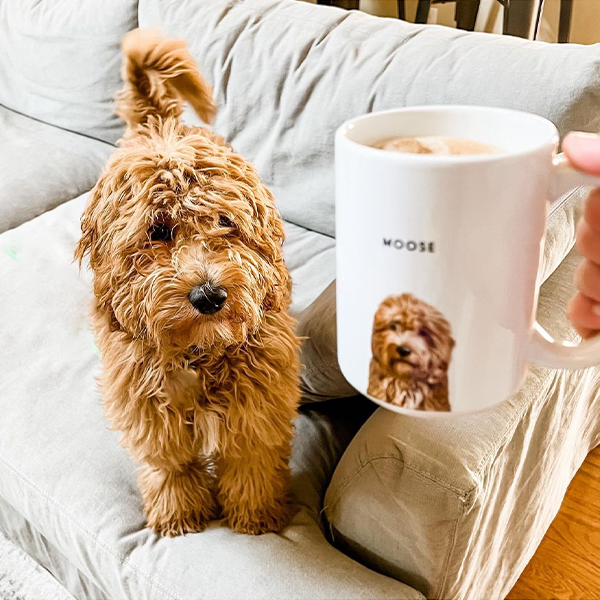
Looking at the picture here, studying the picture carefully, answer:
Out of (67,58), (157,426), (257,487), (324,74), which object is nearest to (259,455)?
(257,487)

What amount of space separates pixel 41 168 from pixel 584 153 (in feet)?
5.70

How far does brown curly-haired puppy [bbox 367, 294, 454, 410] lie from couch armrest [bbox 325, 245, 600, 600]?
281 millimetres

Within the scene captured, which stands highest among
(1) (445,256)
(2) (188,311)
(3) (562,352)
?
(1) (445,256)

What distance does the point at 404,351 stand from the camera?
43cm

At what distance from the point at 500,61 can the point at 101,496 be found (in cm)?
107

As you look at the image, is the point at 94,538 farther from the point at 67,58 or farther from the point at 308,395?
the point at 67,58

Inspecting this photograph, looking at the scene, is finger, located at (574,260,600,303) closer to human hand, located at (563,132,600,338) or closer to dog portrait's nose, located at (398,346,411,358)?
human hand, located at (563,132,600,338)

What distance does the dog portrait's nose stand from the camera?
0.43 m

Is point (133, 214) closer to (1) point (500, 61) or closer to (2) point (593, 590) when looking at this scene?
(1) point (500, 61)

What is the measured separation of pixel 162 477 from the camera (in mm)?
984

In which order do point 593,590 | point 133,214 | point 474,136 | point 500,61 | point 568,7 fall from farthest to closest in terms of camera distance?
1. point 568,7
2. point 593,590
3. point 500,61
4. point 133,214
5. point 474,136

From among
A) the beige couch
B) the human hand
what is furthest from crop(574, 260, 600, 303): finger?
the beige couch

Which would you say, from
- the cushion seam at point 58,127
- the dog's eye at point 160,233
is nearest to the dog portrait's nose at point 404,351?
the dog's eye at point 160,233

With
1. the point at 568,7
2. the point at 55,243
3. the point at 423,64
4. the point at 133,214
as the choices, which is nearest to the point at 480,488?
the point at 133,214
